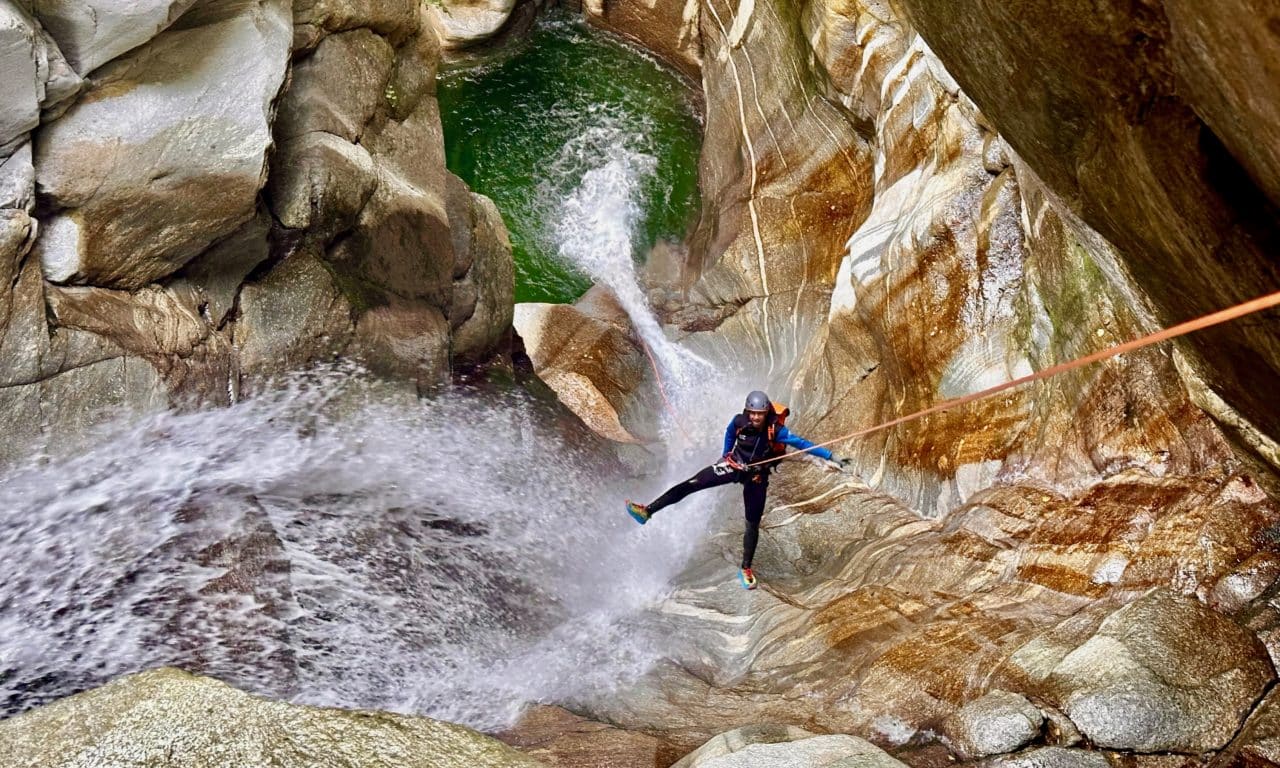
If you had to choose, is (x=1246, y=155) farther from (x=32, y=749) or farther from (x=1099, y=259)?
(x=32, y=749)

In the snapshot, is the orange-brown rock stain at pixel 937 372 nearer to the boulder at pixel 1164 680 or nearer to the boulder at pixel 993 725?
the boulder at pixel 1164 680

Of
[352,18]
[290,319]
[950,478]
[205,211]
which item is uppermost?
[352,18]

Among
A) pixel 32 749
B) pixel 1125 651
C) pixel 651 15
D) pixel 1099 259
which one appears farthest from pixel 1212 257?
pixel 651 15

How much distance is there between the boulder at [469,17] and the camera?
52.1 feet

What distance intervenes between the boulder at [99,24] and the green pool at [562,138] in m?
7.38

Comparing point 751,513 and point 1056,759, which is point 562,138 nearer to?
point 751,513

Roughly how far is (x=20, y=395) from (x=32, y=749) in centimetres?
414

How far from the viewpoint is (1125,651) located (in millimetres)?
5266

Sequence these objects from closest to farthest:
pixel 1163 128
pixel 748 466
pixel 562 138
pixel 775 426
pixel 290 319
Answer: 1. pixel 1163 128
2. pixel 775 426
3. pixel 748 466
4. pixel 290 319
5. pixel 562 138

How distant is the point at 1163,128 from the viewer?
13.4 feet

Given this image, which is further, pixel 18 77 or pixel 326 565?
pixel 326 565

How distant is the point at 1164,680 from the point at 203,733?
493 cm

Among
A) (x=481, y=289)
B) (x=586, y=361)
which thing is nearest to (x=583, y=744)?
(x=481, y=289)

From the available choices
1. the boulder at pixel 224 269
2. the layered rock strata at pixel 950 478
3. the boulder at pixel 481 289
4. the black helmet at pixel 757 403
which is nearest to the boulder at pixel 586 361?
the boulder at pixel 481 289
